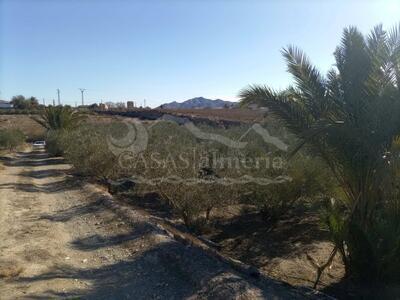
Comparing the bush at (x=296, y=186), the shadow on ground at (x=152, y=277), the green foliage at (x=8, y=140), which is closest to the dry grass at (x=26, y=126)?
the green foliage at (x=8, y=140)

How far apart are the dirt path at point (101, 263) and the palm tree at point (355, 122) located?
155 cm

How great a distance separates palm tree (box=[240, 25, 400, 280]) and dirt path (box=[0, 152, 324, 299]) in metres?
1.55

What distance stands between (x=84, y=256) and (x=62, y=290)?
65.8 inches

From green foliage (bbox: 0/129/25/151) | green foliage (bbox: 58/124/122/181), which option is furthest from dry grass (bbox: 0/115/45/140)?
green foliage (bbox: 58/124/122/181)

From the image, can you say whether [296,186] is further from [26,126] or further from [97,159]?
[26,126]

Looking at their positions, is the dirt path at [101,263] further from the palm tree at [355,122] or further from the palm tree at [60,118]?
the palm tree at [60,118]

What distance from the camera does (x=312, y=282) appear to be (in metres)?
8.10

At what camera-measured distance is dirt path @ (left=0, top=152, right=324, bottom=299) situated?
235 inches

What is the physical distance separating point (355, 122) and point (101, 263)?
462cm

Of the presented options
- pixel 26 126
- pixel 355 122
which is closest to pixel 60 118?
pixel 26 126

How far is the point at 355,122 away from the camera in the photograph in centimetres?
725

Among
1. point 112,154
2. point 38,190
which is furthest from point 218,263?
point 38,190

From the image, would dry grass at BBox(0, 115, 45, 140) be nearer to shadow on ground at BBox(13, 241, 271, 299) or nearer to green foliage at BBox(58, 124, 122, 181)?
green foliage at BBox(58, 124, 122, 181)

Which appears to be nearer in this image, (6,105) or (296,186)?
(296,186)
